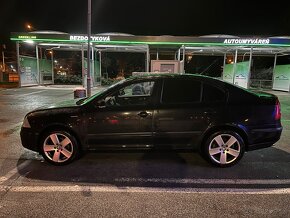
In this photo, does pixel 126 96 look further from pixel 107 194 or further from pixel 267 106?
pixel 267 106

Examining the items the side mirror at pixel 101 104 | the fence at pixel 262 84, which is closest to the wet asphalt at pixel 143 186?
the side mirror at pixel 101 104

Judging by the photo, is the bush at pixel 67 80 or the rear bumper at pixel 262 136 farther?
the bush at pixel 67 80

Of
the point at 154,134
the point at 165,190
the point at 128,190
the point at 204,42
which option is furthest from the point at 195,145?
the point at 204,42

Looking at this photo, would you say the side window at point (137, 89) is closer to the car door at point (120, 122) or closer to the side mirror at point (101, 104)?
the car door at point (120, 122)

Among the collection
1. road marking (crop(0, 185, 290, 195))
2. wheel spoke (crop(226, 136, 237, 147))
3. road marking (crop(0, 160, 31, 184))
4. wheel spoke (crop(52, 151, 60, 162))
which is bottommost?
road marking (crop(0, 160, 31, 184))

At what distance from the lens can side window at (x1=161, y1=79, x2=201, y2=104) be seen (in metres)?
4.56

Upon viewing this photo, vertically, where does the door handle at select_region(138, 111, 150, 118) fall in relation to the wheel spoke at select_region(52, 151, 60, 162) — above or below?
above

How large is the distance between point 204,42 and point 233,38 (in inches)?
76.2

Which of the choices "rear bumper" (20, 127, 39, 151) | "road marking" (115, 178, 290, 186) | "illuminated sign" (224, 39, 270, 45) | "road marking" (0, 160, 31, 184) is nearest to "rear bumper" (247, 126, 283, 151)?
"road marking" (115, 178, 290, 186)

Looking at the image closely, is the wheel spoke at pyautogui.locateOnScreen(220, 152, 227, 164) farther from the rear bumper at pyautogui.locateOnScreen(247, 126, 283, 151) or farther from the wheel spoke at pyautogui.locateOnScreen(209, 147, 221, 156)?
the rear bumper at pyautogui.locateOnScreen(247, 126, 283, 151)

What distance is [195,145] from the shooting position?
182 inches

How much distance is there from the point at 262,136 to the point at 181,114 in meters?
1.52

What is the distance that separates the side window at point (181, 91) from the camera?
4562 millimetres

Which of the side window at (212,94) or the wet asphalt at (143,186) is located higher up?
the side window at (212,94)
